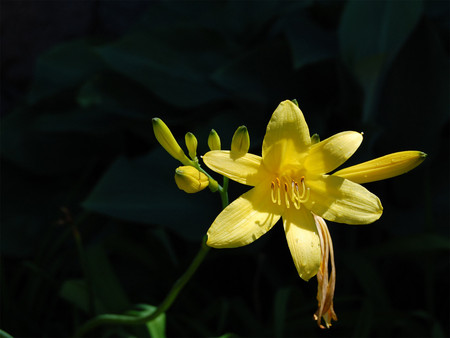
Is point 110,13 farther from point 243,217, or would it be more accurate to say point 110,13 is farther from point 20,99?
point 243,217

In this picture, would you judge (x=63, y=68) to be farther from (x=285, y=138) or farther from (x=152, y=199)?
(x=285, y=138)

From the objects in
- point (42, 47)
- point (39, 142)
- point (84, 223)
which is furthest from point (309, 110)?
point (42, 47)

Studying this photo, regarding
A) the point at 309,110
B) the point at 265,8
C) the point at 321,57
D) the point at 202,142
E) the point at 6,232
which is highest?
the point at 265,8

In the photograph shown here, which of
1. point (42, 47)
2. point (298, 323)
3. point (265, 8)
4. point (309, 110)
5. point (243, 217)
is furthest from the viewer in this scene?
point (42, 47)

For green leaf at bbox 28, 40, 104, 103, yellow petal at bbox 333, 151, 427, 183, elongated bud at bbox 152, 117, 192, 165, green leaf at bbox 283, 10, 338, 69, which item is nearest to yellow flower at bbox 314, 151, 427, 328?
yellow petal at bbox 333, 151, 427, 183

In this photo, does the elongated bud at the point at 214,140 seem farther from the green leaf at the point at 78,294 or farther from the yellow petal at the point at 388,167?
the green leaf at the point at 78,294

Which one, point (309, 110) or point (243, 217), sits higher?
point (309, 110)
